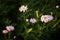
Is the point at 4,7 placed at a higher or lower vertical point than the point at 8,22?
higher

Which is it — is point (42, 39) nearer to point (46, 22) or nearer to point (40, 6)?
point (46, 22)

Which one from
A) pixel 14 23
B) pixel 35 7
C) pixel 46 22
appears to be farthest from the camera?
pixel 35 7

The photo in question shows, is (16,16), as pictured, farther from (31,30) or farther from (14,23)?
(31,30)

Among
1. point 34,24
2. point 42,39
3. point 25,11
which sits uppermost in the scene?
point 25,11

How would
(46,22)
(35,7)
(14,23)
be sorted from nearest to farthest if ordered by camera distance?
1. (46,22)
2. (14,23)
3. (35,7)

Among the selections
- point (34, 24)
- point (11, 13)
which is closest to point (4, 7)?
point (11, 13)

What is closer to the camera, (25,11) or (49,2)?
(25,11)
